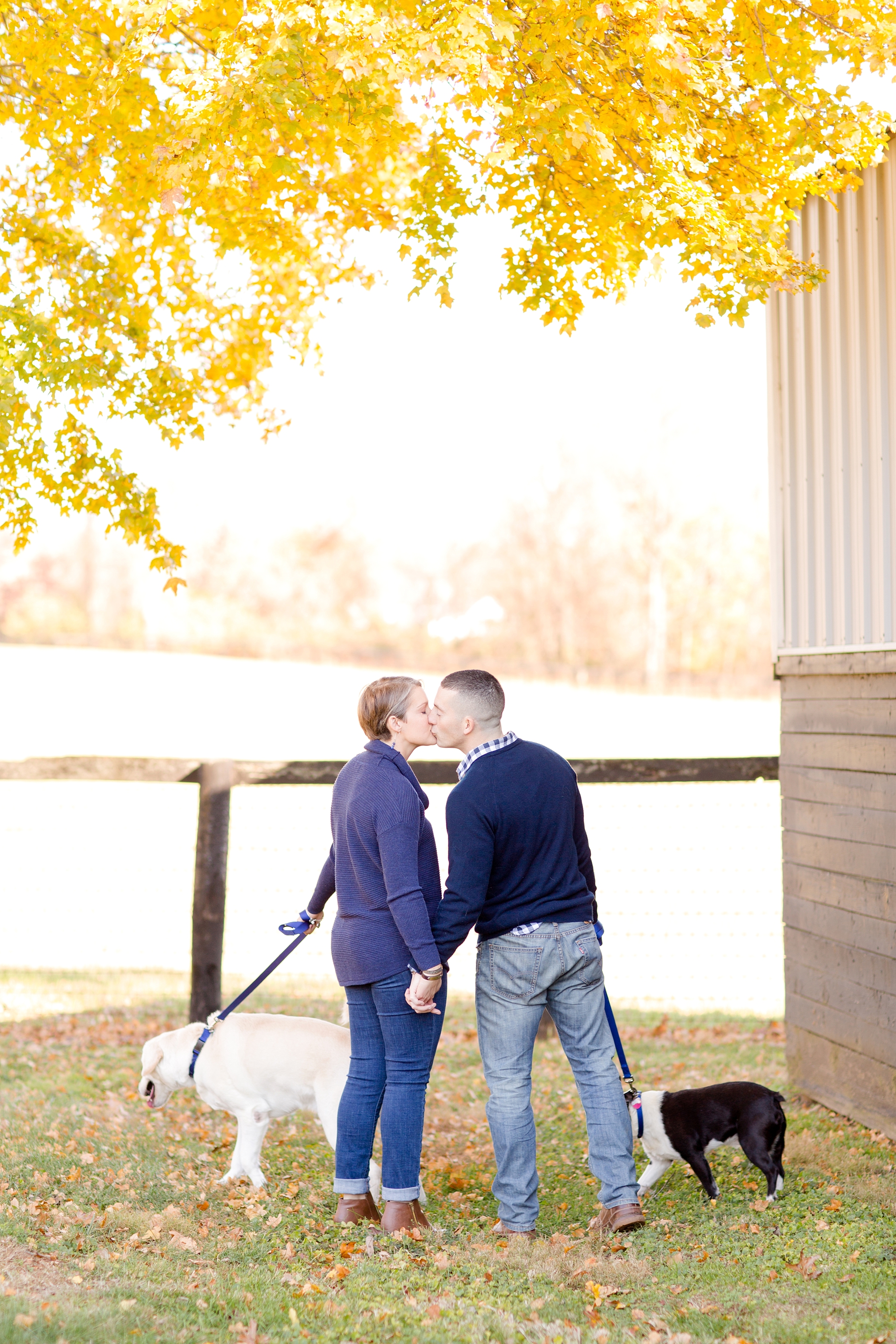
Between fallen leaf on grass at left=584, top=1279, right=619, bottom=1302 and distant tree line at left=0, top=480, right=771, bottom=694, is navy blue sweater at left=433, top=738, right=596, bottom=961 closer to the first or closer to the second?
fallen leaf on grass at left=584, top=1279, right=619, bottom=1302

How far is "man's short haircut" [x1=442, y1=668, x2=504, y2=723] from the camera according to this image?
4.43 meters

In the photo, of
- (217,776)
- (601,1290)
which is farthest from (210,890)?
(601,1290)

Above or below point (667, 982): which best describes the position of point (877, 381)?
above

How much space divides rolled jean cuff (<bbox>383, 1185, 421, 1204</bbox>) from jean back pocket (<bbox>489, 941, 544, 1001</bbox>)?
736 millimetres

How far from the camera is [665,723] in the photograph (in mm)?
39906

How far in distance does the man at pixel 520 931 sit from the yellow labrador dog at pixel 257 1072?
2.13 ft

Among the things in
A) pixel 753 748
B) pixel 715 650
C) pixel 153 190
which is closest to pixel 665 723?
pixel 753 748

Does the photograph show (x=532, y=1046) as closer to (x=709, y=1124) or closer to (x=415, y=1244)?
(x=415, y=1244)

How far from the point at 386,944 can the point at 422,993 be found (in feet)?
0.73

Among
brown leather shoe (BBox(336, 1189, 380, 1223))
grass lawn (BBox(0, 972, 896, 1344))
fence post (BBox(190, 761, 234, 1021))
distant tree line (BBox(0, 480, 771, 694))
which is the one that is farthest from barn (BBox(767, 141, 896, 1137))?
distant tree line (BBox(0, 480, 771, 694))

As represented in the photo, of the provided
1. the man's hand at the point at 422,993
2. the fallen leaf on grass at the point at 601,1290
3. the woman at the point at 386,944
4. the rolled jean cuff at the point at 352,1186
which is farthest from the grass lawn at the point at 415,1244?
the man's hand at the point at 422,993

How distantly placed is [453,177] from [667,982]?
8.11 metres

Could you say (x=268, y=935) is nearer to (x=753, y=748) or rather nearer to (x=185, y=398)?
(x=185, y=398)

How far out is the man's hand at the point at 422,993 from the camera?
4270 millimetres
